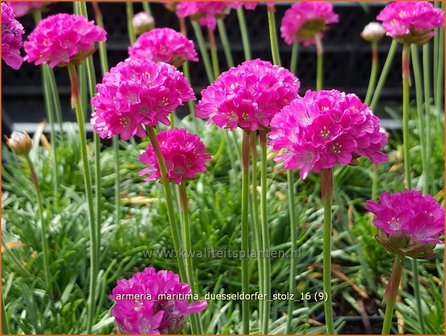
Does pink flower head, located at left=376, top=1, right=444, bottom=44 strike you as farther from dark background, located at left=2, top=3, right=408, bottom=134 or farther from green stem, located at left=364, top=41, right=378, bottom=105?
dark background, located at left=2, top=3, right=408, bottom=134

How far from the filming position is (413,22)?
1174mm

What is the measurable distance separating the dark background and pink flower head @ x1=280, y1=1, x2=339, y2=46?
43 centimetres

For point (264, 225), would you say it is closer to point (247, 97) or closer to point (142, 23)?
point (247, 97)

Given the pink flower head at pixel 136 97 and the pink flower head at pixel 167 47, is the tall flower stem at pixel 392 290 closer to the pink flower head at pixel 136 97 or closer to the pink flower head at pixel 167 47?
the pink flower head at pixel 136 97

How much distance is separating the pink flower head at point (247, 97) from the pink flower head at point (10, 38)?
0.25 meters

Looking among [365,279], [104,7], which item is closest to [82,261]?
[365,279]

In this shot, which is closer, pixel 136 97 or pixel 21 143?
pixel 136 97

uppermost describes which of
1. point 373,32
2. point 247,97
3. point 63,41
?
point 373,32

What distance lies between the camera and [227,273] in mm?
1463

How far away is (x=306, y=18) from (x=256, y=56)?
454 millimetres

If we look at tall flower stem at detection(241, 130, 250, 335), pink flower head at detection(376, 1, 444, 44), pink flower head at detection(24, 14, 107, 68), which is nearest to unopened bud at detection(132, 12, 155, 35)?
pink flower head at detection(24, 14, 107, 68)

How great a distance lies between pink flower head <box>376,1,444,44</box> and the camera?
118cm

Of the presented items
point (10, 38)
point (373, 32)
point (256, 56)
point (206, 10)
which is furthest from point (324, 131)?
point (256, 56)

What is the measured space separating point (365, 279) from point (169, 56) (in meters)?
0.62
